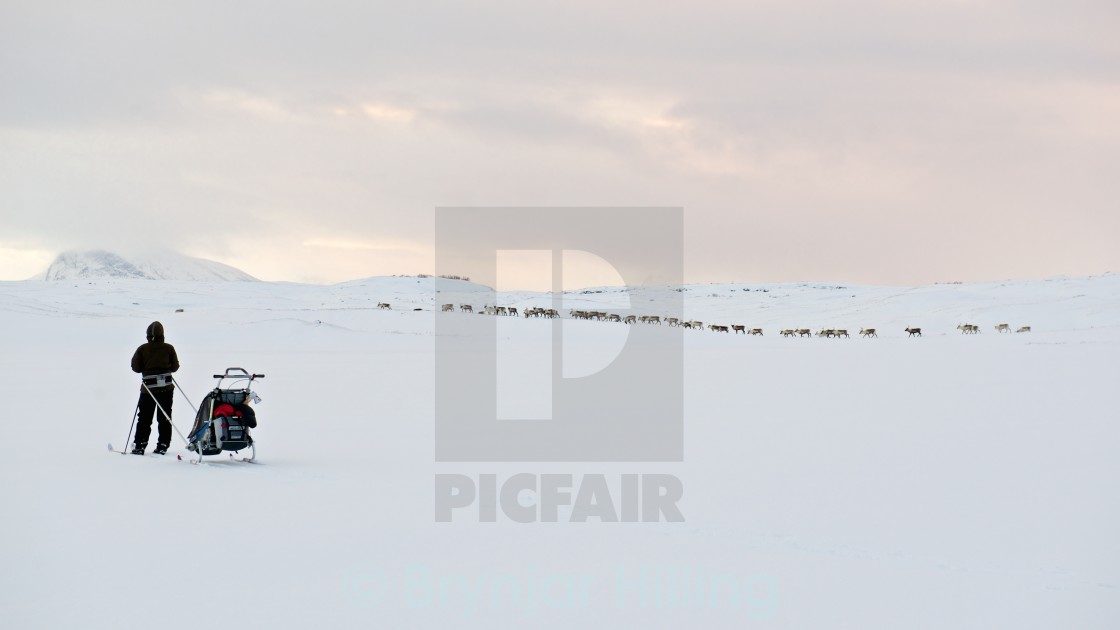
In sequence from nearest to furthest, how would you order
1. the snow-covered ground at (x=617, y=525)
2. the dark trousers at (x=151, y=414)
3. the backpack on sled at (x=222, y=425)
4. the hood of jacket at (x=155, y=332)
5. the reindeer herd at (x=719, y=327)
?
the snow-covered ground at (x=617, y=525), the backpack on sled at (x=222, y=425), the dark trousers at (x=151, y=414), the hood of jacket at (x=155, y=332), the reindeer herd at (x=719, y=327)

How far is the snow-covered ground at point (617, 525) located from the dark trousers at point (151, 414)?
0.41m

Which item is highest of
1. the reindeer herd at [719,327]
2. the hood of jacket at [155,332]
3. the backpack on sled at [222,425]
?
the reindeer herd at [719,327]

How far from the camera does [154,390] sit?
10742 millimetres

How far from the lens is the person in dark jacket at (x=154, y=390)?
→ 10.5m

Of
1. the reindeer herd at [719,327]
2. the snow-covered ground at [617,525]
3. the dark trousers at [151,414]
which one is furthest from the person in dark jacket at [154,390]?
the reindeer herd at [719,327]

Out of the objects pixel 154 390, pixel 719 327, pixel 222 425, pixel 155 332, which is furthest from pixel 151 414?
pixel 719 327

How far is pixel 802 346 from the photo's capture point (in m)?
31.5

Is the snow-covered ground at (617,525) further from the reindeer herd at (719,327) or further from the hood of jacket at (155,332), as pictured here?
the reindeer herd at (719,327)

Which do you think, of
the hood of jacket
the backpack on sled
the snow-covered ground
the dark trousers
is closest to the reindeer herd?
the snow-covered ground

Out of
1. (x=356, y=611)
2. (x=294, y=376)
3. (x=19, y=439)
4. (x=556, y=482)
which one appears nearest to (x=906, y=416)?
(x=556, y=482)

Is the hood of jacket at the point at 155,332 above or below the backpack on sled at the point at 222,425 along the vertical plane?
above

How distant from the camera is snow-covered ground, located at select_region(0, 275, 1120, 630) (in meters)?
5.36

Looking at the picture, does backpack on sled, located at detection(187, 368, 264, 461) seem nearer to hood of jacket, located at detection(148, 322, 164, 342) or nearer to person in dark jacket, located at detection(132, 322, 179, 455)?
person in dark jacket, located at detection(132, 322, 179, 455)

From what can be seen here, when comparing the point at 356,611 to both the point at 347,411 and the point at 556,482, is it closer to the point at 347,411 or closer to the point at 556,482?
the point at 556,482
